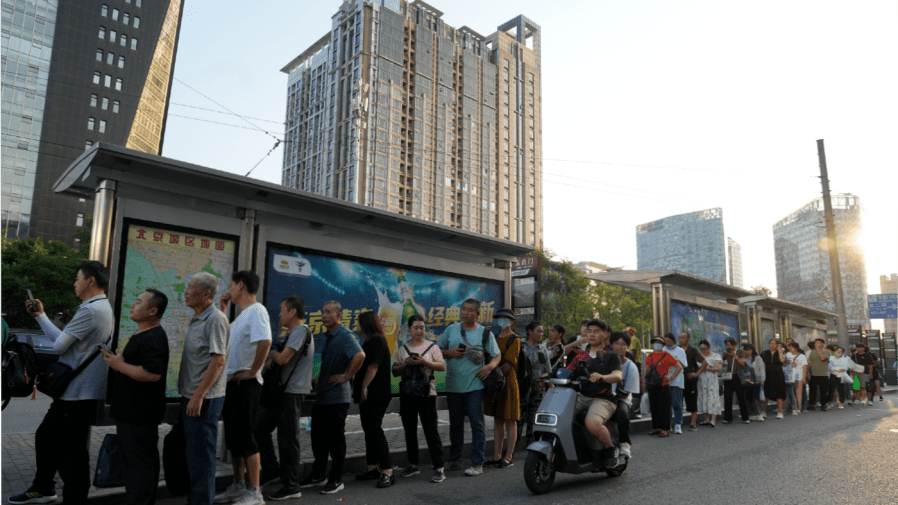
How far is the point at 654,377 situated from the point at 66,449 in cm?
864

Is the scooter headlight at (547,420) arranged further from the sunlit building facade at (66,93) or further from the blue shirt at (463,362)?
the sunlit building facade at (66,93)

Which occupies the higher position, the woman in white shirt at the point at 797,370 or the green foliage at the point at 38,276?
the green foliage at the point at 38,276

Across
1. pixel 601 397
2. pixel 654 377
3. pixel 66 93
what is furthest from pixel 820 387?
pixel 66 93

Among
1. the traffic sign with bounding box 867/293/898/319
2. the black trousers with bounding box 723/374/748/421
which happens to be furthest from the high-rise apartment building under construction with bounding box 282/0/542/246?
the black trousers with bounding box 723/374/748/421

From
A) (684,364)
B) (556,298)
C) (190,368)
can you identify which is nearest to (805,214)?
(556,298)

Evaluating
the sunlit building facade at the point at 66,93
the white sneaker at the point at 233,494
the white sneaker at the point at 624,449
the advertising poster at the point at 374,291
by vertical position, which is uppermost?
the sunlit building facade at the point at 66,93

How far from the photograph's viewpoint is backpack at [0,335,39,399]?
4582 mm

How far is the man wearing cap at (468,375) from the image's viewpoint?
6.43 metres

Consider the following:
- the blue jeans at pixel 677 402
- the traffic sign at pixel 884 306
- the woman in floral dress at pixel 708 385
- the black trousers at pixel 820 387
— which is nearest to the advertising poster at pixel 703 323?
the black trousers at pixel 820 387

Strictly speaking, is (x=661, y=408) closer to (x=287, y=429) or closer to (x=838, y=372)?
(x=287, y=429)

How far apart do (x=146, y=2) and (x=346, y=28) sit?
34.9 m

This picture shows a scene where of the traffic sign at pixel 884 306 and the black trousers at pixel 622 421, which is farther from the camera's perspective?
the traffic sign at pixel 884 306

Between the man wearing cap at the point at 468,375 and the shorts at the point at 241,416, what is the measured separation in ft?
7.30

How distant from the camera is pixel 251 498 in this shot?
4.83 meters
